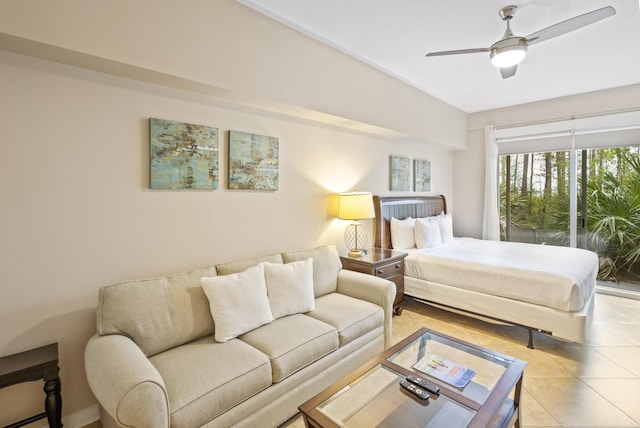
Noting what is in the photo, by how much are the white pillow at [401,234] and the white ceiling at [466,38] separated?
1769mm

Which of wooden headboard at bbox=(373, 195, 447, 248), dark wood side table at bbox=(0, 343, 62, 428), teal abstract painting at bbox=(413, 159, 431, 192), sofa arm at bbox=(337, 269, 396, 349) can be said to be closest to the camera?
dark wood side table at bbox=(0, 343, 62, 428)

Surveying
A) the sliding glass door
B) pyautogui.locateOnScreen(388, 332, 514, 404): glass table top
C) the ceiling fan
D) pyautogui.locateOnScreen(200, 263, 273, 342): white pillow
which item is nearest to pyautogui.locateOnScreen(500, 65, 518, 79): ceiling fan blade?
the ceiling fan

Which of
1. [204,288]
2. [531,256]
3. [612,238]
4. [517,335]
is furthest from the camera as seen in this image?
[612,238]

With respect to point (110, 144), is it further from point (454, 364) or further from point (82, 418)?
point (454, 364)

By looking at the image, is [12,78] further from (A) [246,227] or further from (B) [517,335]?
(B) [517,335]

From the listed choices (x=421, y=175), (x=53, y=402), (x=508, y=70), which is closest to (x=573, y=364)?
(x=508, y=70)

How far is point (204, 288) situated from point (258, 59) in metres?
1.71

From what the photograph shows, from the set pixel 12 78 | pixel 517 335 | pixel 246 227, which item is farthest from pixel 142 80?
pixel 517 335

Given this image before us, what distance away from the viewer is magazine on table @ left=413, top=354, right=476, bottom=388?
5.43 feet

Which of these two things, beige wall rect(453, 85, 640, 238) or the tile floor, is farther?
beige wall rect(453, 85, 640, 238)

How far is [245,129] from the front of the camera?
103 inches

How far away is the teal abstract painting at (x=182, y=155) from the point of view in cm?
210

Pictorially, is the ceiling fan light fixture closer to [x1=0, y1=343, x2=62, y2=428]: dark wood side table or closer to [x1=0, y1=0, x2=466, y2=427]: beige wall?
[x1=0, y1=0, x2=466, y2=427]: beige wall

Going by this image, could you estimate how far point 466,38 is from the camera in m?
2.72
